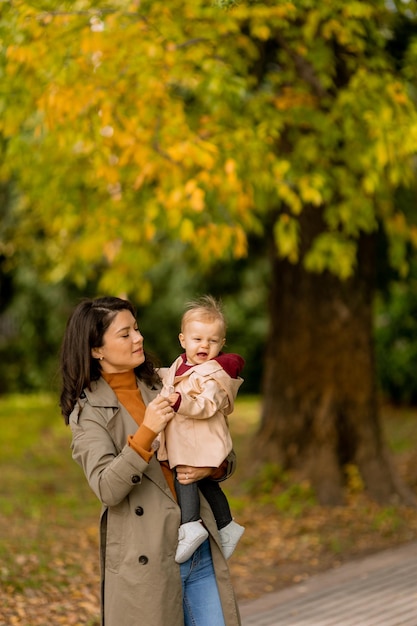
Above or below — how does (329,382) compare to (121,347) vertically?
below

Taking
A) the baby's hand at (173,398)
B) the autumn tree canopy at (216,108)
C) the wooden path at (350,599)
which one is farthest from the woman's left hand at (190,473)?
the autumn tree canopy at (216,108)

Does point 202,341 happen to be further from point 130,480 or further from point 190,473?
point 130,480

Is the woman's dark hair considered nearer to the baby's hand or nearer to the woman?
the woman

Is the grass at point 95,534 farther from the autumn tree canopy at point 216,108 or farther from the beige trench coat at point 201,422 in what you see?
the beige trench coat at point 201,422

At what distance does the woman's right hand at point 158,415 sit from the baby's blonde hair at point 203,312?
369mm

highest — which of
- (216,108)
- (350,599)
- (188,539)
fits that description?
→ (188,539)

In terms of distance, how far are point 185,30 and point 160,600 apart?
4924 mm

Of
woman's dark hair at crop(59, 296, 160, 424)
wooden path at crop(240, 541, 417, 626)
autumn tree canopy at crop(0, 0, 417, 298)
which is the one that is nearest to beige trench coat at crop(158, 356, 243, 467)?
woman's dark hair at crop(59, 296, 160, 424)

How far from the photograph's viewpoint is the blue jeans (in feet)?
11.4

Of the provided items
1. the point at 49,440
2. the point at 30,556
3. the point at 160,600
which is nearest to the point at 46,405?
the point at 49,440

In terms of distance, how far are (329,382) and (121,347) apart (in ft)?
19.9

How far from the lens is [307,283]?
9.35 meters

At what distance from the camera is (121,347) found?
3.46m

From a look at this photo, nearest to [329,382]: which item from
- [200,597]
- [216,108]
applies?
[216,108]
